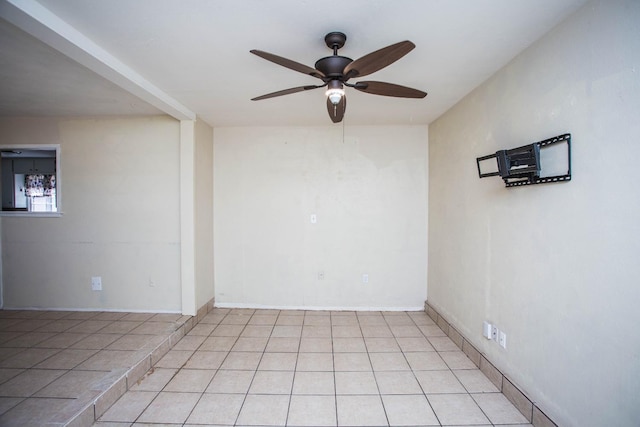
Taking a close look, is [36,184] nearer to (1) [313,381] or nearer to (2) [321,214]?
(2) [321,214]

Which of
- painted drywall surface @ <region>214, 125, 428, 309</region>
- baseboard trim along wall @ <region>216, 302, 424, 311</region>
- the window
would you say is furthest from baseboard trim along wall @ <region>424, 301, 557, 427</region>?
the window

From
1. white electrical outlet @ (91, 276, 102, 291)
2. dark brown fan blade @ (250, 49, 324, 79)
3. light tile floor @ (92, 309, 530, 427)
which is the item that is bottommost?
light tile floor @ (92, 309, 530, 427)

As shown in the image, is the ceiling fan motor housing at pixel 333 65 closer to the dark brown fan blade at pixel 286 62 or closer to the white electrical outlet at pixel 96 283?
the dark brown fan blade at pixel 286 62

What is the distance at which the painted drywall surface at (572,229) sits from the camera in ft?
4.15

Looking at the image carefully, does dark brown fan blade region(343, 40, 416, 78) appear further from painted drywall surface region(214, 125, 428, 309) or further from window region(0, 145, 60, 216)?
window region(0, 145, 60, 216)

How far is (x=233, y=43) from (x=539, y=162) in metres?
1.93

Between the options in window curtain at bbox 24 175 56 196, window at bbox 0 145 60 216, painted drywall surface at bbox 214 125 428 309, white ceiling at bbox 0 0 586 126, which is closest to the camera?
white ceiling at bbox 0 0 586 126

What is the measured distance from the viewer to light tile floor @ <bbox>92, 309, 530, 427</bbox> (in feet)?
6.18

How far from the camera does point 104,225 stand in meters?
3.40

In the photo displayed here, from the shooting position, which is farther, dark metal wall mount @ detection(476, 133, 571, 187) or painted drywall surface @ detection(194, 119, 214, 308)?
painted drywall surface @ detection(194, 119, 214, 308)

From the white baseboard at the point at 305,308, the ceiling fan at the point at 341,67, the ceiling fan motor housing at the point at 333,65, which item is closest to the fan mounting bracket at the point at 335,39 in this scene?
the ceiling fan at the point at 341,67

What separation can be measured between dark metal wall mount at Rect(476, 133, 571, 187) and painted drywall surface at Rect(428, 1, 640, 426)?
0.18 feet

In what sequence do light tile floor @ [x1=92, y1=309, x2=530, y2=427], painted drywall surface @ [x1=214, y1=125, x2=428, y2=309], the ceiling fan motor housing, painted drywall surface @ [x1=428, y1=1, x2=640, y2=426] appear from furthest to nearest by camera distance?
painted drywall surface @ [x1=214, y1=125, x2=428, y2=309]
light tile floor @ [x1=92, y1=309, x2=530, y2=427]
the ceiling fan motor housing
painted drywall surface @ [x1=428, y1=1, x2=640, y2=426]

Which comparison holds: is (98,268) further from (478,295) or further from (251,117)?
(478,295)
